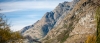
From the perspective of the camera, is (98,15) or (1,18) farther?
(98,15)

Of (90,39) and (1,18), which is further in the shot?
(90,39)

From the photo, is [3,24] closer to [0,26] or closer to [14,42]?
[0,26]

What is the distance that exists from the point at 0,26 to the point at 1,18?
4.91 feet

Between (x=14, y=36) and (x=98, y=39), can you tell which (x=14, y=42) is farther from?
(x=98, y=39)

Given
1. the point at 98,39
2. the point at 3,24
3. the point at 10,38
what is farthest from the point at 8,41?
the point at 98,39

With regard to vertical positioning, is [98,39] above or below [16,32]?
below

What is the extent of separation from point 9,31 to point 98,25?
18.8 metres

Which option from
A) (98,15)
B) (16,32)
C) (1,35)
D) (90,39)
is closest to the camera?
(1,35)

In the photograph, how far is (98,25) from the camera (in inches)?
1827

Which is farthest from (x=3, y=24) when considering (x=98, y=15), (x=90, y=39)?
(x=90, y=39)

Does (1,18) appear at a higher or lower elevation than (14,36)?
higher

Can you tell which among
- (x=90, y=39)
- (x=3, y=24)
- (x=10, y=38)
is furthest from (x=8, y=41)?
(x=90, y=39)

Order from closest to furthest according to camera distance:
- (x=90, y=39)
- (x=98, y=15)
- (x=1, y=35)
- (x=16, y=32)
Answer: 1. (x=1, y=35)
2. (x=16, y=32)
3. (x=98, y=15)
4. (x=90, y=39)

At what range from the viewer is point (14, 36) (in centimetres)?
3581
